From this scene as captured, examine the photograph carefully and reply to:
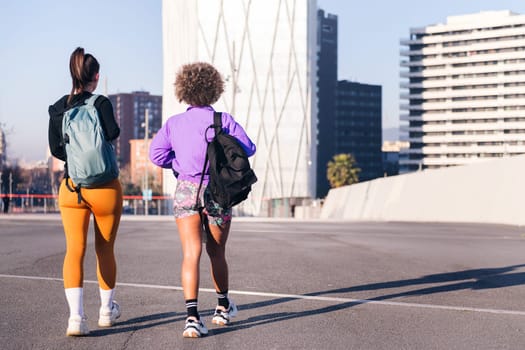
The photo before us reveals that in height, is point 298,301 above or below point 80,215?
below

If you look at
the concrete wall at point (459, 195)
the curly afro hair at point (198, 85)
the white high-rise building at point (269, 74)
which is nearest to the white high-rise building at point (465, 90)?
the white high-rise building at point (269, 74)

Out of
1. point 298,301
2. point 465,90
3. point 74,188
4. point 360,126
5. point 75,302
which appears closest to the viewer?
point 75,302

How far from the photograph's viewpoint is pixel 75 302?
496 cm

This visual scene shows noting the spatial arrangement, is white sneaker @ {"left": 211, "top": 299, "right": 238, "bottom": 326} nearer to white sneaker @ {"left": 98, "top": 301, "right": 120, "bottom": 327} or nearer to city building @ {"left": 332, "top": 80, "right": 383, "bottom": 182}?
white sneaker @ {"left": 98, "top": 301, "right": 120, "bottom": 327}

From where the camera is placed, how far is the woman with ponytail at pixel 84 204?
5109mm

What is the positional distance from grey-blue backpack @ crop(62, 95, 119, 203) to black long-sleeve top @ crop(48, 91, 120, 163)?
0.13 feet

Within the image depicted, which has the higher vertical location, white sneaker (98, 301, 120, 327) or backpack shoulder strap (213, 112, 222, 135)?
backpack shoulder strap (213, 112, 222, 135)

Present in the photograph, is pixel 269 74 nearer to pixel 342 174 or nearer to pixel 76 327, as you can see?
pixel 342 174

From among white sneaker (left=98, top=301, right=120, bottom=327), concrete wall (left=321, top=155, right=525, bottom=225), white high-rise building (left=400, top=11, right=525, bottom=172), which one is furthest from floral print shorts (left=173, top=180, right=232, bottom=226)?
white high-rise building (left=400, top=11, right=525, bottom=172)

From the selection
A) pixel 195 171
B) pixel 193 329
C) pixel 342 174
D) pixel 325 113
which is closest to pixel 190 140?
pixel 195 171

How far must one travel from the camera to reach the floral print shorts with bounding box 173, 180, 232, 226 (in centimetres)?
516

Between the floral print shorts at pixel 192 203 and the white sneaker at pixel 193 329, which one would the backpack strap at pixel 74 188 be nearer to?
the floral print shorts at pixel 192 203

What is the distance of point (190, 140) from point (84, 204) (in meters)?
0.80

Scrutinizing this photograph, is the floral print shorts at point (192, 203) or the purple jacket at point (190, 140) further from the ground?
the purple jacket at point (190, 140)
